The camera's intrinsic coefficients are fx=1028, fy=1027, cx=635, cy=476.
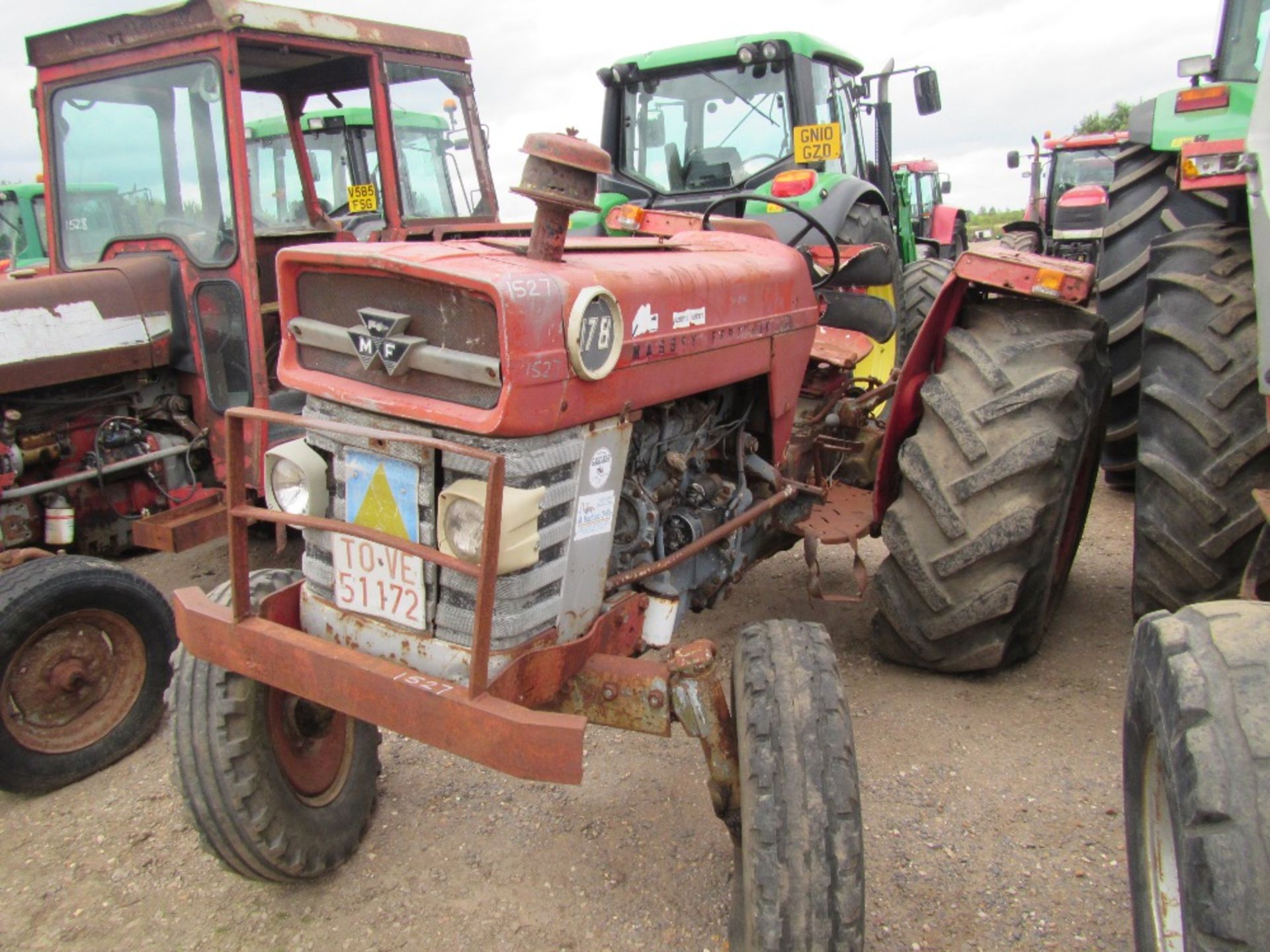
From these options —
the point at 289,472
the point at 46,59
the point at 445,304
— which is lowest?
the point at 289,472

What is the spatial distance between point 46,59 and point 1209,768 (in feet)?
15.7

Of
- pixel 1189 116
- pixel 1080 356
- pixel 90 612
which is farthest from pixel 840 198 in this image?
pixel 90 612

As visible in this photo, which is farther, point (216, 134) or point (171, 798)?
point (216, 134)

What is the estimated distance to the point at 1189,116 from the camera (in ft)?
14.5

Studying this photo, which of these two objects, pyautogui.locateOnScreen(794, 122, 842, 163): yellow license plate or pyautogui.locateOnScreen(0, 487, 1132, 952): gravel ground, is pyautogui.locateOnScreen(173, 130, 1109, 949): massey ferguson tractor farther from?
pyautogui.locateOnScreen(794, 122, 842, 163): yellow license plate

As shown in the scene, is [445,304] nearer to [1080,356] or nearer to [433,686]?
[433,686]

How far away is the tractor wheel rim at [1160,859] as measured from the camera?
186 centimetres

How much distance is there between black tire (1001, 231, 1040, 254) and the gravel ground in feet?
33.1

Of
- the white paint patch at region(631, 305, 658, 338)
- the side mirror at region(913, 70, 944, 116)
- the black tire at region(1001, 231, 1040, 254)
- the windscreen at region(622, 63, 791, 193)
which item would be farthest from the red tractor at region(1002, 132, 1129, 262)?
the white paint patch at region(631, 305, 658, 338)

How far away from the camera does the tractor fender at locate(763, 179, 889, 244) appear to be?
207 inches

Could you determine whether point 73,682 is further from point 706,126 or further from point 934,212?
point 934,212

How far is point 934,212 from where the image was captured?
15195mm

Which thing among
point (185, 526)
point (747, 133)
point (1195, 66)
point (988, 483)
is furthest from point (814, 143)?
point (185, 526)

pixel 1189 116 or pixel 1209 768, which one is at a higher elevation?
pixel 1189 116
